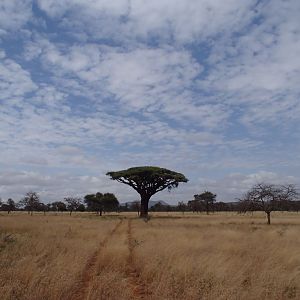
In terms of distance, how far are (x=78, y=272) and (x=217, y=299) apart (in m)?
4.63

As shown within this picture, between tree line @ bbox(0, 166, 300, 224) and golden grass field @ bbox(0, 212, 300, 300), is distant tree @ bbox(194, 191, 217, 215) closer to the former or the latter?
tree line @ bbox(0, 166, 300, 224)

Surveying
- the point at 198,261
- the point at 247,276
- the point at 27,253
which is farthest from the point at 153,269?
the point at 27,253

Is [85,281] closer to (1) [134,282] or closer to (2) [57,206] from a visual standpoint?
(1) [134,282]

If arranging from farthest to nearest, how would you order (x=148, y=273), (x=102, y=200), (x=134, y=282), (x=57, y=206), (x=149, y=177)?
(x=57, y=206), (x=102, y=200), (x=149, y=177), (x=148, y=273), (x=134, y=282)

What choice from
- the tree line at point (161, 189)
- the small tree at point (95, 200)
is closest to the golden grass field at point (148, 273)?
the tree line at point (161, 189)

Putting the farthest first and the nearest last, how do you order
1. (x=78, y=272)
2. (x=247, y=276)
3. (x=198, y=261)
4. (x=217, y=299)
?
(x=198, y=261)
(x=78, y=272)
(x=247, y=276)
(x=217, y=299)

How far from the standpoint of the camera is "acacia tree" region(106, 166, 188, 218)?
2431 inches

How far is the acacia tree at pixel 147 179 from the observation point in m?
61.8

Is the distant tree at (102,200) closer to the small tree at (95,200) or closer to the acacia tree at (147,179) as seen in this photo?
the small tree at (95,200)

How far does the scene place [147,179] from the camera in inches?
2477

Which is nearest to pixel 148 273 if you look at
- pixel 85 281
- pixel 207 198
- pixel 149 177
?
pixel 85 281

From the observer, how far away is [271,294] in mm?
8945

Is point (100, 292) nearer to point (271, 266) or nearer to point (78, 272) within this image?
point (78, 272)

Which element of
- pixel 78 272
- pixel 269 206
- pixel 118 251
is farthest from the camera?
pixel 269 206
